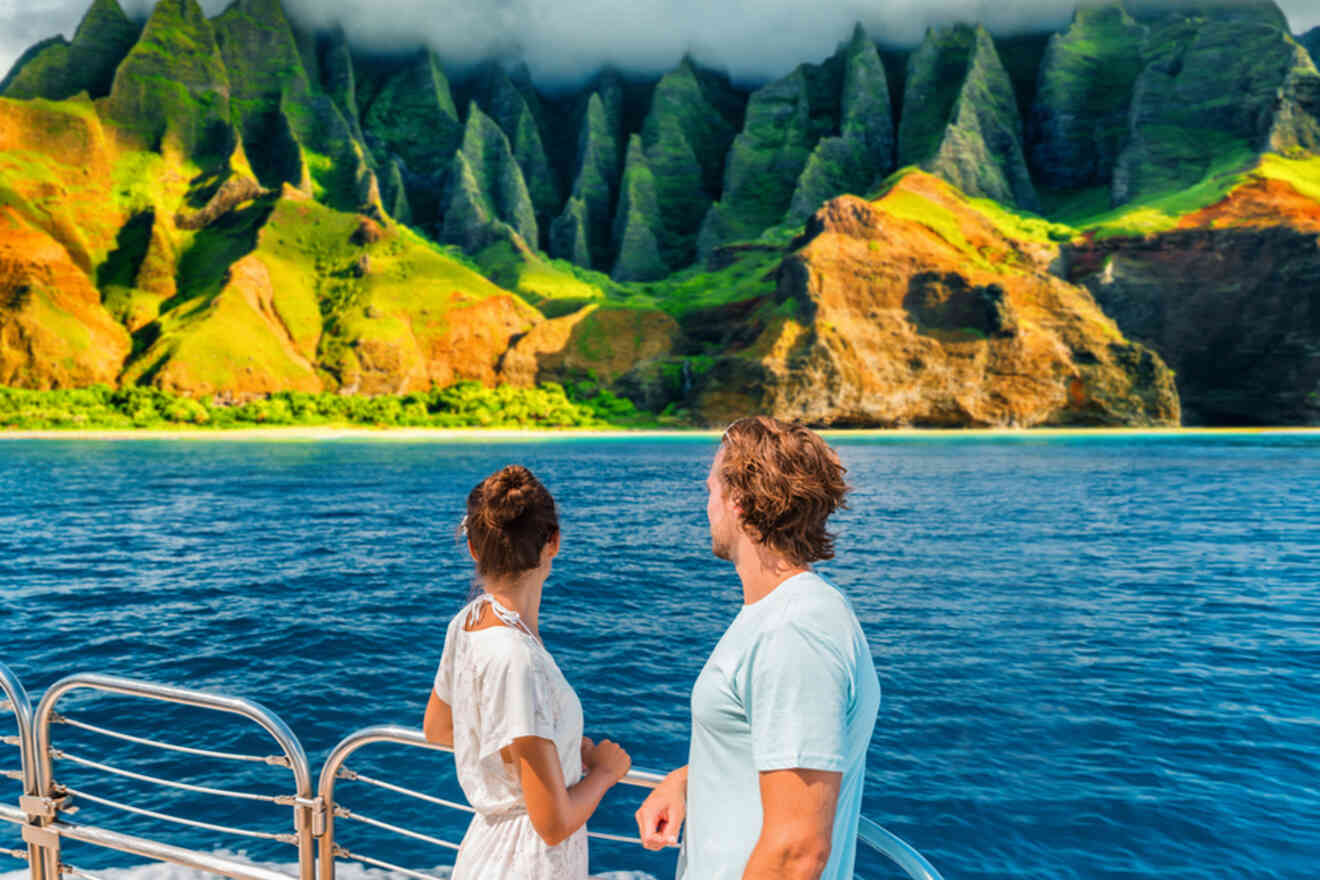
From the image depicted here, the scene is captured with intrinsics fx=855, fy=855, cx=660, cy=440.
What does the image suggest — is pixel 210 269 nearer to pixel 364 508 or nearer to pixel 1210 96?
pixel 364 508

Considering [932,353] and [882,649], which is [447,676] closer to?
[882,649]

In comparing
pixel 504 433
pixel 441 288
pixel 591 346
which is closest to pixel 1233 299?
pixel 591 346

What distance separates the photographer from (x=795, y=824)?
7.12ft

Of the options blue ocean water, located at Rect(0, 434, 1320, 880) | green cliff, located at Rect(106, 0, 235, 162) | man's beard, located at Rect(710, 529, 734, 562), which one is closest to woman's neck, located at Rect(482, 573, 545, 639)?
man's beard, located at Rect(710, 529, 734, 562)

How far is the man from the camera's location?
7.04 ft

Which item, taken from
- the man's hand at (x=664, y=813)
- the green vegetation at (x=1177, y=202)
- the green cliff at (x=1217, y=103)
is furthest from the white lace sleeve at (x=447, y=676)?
the green cliff at (x=1217, y=103)

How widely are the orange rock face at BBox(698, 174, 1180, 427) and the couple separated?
118914 millimetres

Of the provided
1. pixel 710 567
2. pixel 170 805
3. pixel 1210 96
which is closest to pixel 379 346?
pixel 710 567

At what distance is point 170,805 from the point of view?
9633 mm

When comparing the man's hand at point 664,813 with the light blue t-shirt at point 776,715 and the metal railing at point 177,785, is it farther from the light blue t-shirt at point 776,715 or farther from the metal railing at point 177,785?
the metal railing at point 177,785

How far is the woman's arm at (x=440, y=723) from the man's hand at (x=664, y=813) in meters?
0.87

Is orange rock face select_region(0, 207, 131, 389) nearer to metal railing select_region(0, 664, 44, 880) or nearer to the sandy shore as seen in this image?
the sandy shore

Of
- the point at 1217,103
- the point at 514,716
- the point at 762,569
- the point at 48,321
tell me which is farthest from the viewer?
the point at 1217,103

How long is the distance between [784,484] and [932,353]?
5380 inches
